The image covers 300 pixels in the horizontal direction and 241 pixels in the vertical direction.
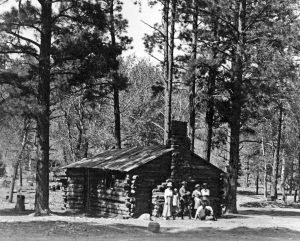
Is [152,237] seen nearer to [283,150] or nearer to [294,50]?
[294,50]

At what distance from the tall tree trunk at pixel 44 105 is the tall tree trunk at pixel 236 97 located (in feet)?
35.1

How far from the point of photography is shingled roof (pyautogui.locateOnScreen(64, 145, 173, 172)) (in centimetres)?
2533

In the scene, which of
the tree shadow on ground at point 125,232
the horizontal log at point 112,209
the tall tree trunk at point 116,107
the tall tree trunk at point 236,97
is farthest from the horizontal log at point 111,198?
the tall tree trunk at point 236,97

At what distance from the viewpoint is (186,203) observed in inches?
985

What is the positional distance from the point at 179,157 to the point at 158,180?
5.47 ft

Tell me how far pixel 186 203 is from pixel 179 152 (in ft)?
9.16

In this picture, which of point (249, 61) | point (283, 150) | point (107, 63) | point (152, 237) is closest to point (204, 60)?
point (249, 61)

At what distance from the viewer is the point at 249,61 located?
26984 mm

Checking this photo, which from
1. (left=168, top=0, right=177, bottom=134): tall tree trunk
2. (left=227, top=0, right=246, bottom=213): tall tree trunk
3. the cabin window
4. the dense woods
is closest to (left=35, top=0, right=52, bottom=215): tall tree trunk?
the dense woods

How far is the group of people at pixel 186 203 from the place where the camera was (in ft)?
78.2

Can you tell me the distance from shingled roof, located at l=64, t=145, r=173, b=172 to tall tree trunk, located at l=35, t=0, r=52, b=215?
363 cm

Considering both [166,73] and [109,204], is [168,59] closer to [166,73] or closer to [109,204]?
[166,73]

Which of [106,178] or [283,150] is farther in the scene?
[283,150]

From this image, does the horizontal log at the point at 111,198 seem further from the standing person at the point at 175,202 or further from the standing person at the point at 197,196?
the standing person at the point at 197,196
